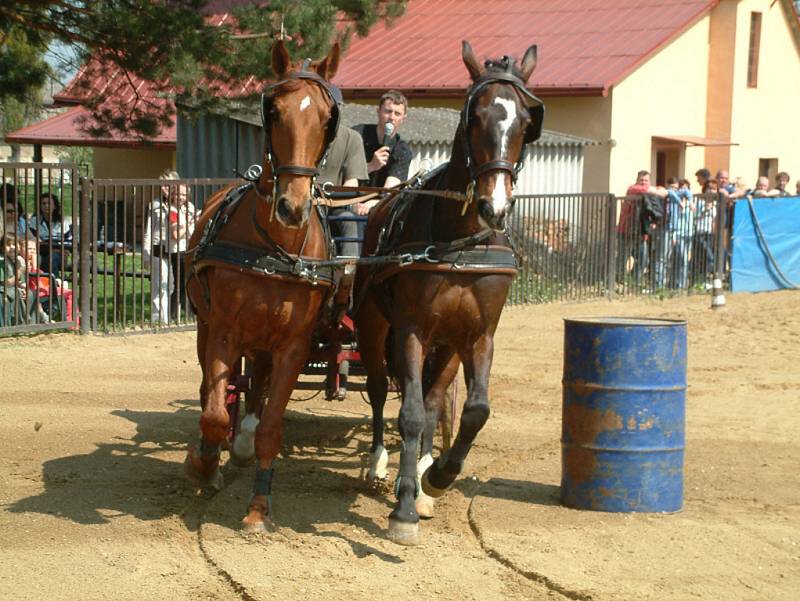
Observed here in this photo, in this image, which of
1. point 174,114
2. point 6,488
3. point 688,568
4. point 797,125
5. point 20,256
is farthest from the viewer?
point 797,125

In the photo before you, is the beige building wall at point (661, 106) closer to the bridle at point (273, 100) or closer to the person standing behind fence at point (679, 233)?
the person standing behind fence at point (679, 233)

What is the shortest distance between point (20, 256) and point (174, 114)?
474 cm

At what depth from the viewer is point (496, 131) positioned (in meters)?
6.32

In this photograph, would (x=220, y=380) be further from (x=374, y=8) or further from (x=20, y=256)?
(x=374, y=8)

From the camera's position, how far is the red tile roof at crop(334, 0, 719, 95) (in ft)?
81.8

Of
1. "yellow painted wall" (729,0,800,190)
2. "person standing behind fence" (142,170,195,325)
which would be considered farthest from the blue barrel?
"yellow painted wall" (729,0,800,190)

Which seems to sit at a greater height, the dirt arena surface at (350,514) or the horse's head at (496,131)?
the horse's head at (496,131)

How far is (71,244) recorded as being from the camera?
13.9 m

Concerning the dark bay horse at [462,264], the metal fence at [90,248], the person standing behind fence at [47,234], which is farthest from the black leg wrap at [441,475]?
the person standing behind fence at [47,234]

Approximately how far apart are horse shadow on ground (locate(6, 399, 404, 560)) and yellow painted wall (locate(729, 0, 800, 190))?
20776 millimetres

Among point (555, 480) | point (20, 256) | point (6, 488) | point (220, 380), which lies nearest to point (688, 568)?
point (555, 480)

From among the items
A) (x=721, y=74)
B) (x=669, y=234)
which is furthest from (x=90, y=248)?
(x=721, y=74)

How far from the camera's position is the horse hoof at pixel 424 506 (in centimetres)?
707

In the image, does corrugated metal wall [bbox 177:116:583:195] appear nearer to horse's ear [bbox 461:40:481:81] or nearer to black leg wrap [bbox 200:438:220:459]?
black leg wrap [bbox 200:438:220:459]
